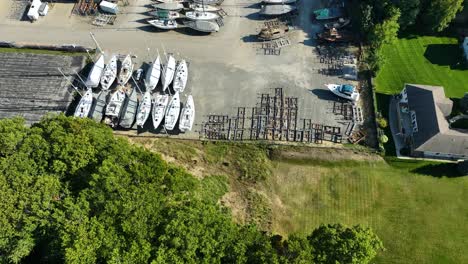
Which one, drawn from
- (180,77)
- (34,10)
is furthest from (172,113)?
(34,10)

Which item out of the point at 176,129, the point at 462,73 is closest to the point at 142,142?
the point at 176,129

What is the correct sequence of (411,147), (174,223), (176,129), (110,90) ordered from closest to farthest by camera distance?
(174,223)
(411,147)
(176,129)
(110,90)

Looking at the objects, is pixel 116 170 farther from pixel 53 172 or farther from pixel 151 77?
pixel 151 77

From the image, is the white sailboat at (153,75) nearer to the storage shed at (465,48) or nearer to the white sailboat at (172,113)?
the white sailboat at (172,113)

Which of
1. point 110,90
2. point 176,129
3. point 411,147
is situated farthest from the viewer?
point 110,90

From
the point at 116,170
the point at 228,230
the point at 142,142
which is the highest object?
the point at 116,170

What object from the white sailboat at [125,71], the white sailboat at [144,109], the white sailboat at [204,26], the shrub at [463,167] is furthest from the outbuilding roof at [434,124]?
the white sailboat at [125,71]

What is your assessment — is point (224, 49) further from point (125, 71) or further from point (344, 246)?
point (344, 246)

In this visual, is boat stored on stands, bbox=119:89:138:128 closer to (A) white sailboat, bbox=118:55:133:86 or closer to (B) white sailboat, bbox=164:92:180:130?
(A) white sailboat, bbox=118:55:133:86
